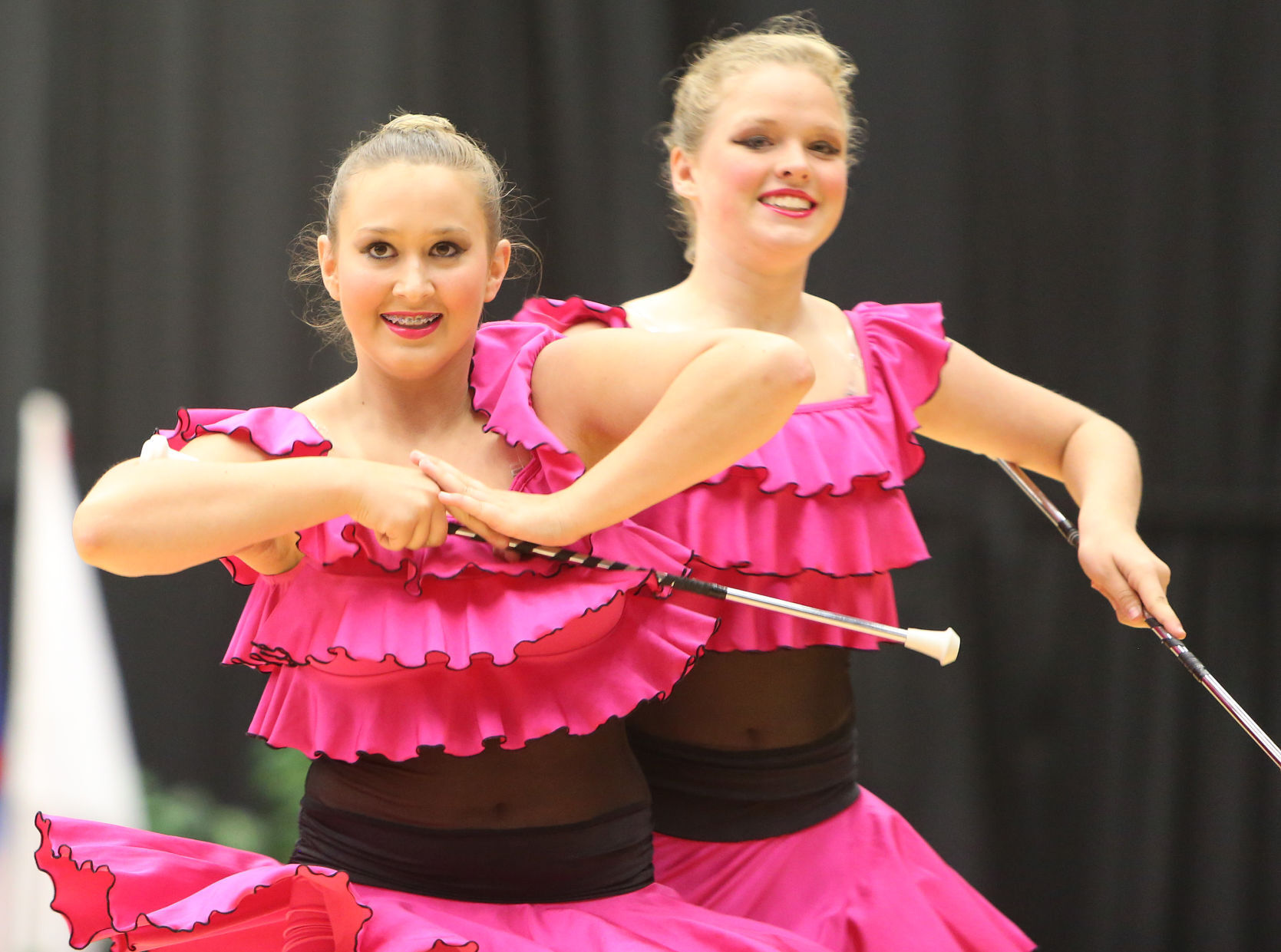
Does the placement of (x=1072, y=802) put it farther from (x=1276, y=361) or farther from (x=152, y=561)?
(x=152, y=561)

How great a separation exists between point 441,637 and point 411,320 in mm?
292

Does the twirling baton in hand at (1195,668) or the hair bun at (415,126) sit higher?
the hair bun at (415,126)

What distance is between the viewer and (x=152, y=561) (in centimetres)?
115

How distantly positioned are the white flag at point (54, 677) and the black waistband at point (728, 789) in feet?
4.79

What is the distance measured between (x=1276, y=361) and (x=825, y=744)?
1.50 m

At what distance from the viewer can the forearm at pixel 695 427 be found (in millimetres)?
1219

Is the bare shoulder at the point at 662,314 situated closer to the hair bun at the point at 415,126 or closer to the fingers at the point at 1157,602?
the hair bun at the point at 415,126

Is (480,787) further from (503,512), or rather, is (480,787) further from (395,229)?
(395,229)

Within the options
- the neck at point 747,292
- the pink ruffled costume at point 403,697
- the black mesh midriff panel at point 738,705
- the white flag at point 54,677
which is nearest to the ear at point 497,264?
the pink ruffled costume at point 403,697

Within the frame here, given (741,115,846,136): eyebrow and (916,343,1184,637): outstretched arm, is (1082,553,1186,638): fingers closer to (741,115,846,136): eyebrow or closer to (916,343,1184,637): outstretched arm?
(916,343,1184,637): outstretched arm

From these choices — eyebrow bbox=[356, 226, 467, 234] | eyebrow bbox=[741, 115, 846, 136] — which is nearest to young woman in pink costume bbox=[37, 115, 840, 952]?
eyebrow bbox=[356, 226, 467, 234]

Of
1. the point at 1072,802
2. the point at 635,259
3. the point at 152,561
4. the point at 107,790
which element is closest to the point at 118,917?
the point at 152,561

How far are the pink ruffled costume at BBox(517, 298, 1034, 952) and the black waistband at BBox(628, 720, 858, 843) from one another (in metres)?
0.01

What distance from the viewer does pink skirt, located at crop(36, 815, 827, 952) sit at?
3.69ft
